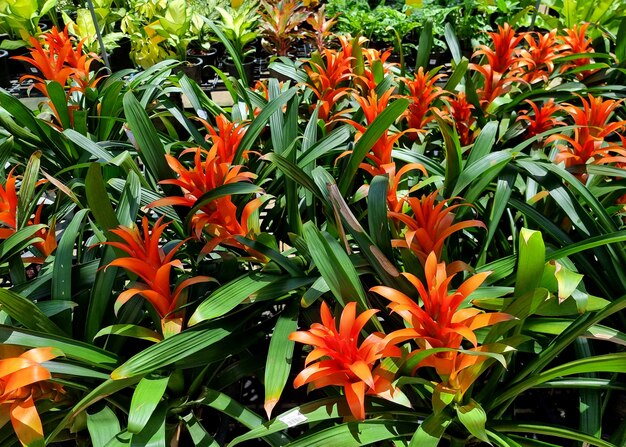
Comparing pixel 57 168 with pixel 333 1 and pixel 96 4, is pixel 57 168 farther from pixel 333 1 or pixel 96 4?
pixel 333 1

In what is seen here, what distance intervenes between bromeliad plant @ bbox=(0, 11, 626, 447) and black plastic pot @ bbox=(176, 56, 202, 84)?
1568 millimetres

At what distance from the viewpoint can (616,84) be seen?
226cm

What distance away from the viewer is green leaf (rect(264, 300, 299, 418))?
0.98m

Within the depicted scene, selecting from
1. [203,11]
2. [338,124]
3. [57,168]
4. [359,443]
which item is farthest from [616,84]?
[203,11]

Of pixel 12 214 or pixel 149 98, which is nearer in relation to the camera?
pixel 12 214

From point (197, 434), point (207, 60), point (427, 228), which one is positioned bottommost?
point (197, 434)

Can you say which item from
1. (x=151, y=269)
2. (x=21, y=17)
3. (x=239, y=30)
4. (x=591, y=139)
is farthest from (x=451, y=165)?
(x=21, y=17)

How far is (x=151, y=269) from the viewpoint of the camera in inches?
42.3

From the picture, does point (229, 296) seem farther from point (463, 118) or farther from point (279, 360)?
point (463, 118)

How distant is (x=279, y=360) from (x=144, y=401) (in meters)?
0.26

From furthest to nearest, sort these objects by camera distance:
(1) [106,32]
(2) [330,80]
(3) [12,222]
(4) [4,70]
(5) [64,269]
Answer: (1) [106,32] < (4) [4,70] < (2) [330,80] < (3) [12,222] < (5) [64,269]

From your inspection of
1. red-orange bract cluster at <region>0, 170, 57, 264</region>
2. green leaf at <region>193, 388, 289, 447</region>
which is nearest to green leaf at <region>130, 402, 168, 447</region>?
green leaf at <region>193, 388, 289, 447</region>

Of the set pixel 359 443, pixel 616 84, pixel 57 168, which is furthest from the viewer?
pixel 616 84

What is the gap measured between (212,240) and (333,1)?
9.96 ft
